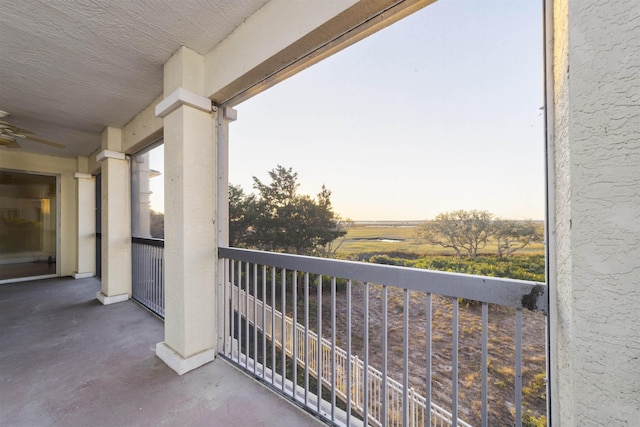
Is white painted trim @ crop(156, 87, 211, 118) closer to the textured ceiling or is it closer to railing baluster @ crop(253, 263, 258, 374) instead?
the textured ceiling

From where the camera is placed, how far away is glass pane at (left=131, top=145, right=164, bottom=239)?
2910 mm

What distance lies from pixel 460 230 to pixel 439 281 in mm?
219

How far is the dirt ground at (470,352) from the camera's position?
86cm

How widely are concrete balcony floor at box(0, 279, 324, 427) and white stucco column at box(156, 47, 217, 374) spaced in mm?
204

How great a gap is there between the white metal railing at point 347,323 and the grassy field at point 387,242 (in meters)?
0.10

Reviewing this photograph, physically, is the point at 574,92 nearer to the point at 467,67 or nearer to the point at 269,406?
the point at 467,67

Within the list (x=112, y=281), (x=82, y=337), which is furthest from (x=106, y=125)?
(x=82, y=337)

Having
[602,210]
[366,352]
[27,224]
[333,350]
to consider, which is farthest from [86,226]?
[602,210]

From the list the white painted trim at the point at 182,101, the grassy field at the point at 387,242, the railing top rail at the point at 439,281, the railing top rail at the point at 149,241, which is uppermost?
the white painted trim at the point at 182,101

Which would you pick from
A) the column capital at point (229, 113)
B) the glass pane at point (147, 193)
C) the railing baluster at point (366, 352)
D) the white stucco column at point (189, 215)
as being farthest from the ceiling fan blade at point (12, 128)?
the railing baluster at point (366, 352)

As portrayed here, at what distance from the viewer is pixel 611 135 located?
1.90 ft

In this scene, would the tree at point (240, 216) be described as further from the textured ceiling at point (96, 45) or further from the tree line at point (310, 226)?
the textured ceiling at point (96, 45)

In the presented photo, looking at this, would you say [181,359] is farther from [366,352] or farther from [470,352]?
[470,352]

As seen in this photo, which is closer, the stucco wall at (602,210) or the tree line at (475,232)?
the stucco wall at (602,210)
